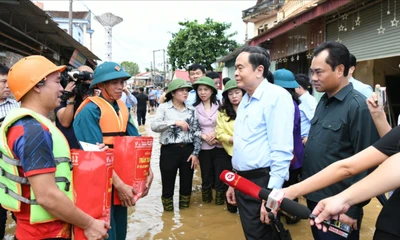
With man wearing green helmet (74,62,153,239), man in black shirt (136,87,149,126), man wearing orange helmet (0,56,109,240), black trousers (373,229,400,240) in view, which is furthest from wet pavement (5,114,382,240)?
man in black shirt (136,87,149,126)

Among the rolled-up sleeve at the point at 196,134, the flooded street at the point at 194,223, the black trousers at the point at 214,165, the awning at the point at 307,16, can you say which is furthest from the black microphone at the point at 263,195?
the awning at the point at 307,16

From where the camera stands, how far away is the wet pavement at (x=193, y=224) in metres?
4.10

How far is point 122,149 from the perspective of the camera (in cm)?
255

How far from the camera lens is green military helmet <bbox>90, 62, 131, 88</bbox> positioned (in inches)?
108

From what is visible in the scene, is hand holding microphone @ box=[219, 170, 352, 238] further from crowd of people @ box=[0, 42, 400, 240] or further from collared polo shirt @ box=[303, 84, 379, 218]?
collared polo shirt @ box=[303, 84, 379, 218]

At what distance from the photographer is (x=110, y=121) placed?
2688mm

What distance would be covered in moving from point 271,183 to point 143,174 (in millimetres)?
1017

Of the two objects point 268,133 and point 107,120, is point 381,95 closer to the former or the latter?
point 268,133

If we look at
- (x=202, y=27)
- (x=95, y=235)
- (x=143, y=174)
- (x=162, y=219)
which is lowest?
(x=162, y=219)

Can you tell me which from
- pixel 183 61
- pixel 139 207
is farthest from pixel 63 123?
pixel 183 61

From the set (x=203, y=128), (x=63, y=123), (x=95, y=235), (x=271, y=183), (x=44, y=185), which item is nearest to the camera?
(x=44, y=185)

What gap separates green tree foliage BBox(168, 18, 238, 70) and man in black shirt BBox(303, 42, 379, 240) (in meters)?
25.4

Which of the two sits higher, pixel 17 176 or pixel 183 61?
pixel 183 61

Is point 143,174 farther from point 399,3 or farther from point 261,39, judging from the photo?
point 261,39
